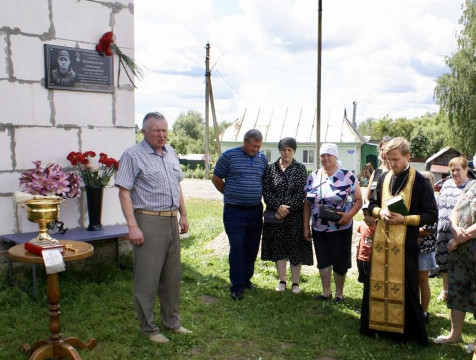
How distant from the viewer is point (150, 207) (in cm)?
396

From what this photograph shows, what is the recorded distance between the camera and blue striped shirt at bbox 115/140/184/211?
3.91 m

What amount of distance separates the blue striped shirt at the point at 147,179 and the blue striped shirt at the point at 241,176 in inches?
55.5

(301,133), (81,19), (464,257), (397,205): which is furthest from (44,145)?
(301,133)

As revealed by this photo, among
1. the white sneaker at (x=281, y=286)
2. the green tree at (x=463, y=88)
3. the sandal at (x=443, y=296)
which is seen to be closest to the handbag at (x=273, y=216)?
the white sneaker at (x=281, y=286)

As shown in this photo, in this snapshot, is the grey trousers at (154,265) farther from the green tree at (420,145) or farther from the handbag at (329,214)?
the green tree at (420,145)

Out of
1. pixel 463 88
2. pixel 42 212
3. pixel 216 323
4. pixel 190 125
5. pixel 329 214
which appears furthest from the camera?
pixel 190 125

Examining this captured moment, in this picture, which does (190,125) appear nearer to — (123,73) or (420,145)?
(420,145)

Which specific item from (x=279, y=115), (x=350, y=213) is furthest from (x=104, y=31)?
(x=279, y=115)

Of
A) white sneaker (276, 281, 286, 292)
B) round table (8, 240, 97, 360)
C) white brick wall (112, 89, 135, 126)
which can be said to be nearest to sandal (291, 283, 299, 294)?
white sneaker (276, 281, 286, 292)

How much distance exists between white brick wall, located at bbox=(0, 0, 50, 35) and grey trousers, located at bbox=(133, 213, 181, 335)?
276cm

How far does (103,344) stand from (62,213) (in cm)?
215

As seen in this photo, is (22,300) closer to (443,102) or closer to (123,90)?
(123,90)

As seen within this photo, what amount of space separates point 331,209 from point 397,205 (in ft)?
3.73

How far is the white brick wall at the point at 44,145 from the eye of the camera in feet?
17.4
